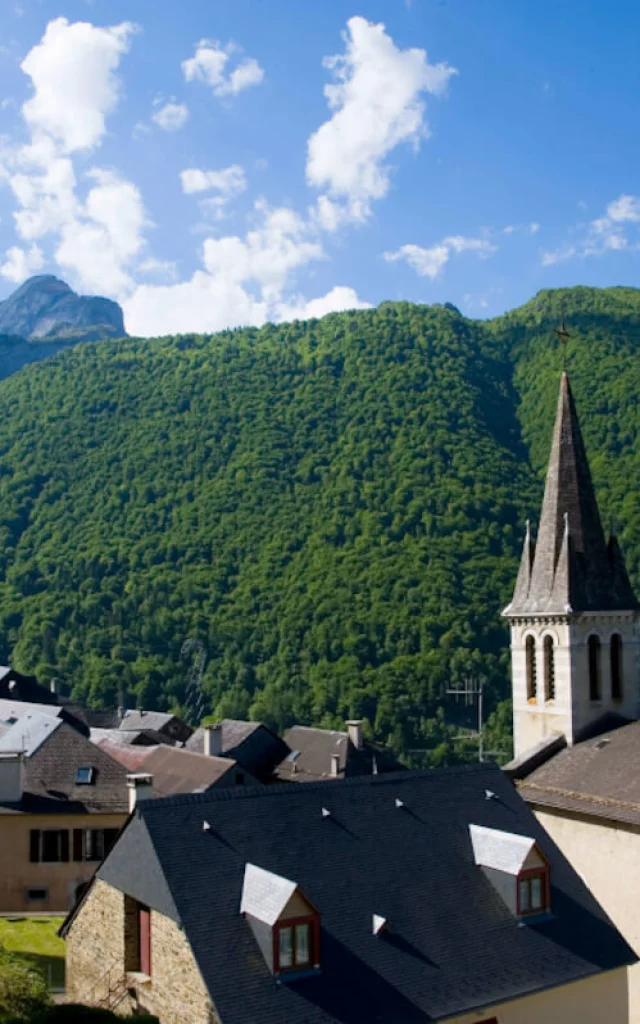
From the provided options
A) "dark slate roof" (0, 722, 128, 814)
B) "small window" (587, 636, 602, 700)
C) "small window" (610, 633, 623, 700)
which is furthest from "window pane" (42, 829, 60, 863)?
"small window" (610, 633, 623, 700)

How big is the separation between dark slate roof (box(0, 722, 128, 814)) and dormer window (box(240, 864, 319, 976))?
17665mm

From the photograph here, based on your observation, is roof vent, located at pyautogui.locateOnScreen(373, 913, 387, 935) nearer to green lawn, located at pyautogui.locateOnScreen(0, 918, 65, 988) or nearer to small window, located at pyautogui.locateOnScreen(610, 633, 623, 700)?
green lawn, located at pyautogui.locateOnScreen(0, 918, 65, 988)

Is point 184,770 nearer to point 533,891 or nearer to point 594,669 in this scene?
point 594,669

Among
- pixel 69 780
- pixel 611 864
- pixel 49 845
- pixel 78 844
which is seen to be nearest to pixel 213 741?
pixel 69 780

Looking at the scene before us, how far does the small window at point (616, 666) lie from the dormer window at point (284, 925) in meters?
17.0

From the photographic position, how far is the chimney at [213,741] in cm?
5191

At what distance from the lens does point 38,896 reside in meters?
32.2

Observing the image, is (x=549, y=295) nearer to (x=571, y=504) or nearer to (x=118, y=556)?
(x=118, y=556)

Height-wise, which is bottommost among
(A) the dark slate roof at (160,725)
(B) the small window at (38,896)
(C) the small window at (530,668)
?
(A) the dark slate roof at (160,725)

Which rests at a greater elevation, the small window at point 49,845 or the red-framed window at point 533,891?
the red-framed window at point 533,891

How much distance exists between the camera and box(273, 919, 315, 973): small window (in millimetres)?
Answer: 16547

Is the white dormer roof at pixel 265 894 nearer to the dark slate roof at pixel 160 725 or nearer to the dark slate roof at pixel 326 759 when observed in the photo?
the dark slate roof at pixel 326 759

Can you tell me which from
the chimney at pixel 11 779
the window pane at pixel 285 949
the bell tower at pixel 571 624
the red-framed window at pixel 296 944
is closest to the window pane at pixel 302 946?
the red-framed window at pixel 296 944

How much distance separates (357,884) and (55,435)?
129822 mm
